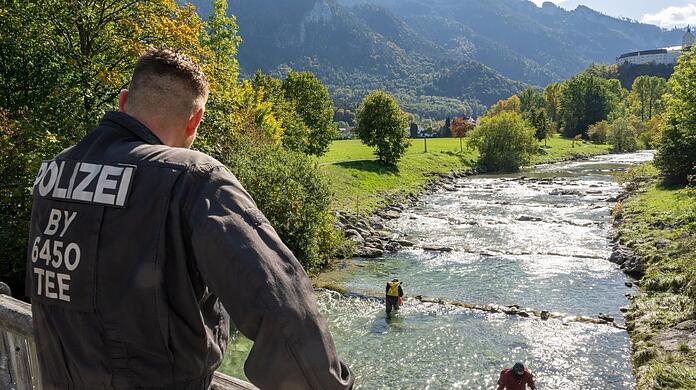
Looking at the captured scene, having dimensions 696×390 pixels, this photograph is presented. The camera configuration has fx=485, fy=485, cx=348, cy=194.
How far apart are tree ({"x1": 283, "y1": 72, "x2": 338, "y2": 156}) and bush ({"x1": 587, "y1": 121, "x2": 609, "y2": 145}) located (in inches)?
3020

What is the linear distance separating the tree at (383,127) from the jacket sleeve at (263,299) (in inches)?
2217

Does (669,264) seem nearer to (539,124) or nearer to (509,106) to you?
(539,124)

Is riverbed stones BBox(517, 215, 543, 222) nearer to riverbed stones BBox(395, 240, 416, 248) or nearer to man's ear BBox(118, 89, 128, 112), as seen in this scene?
riverbed stones BBox(395, 240, 416, 248)

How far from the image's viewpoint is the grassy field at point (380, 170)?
43594 mm

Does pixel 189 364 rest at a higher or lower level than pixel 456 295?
higher

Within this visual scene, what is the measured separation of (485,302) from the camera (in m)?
20.2

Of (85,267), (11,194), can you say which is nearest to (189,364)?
(85,267)

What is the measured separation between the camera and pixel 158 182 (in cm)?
195

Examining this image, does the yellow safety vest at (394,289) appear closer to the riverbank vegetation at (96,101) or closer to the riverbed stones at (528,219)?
the riverbank vegetation at (96,101)

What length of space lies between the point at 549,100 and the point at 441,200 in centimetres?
10890

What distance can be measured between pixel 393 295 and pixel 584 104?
406ft

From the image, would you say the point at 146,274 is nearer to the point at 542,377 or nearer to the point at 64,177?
the point at 64,177

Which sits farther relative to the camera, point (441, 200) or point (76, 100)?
point (441, 200)

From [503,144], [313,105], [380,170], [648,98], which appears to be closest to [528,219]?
[380,170]
